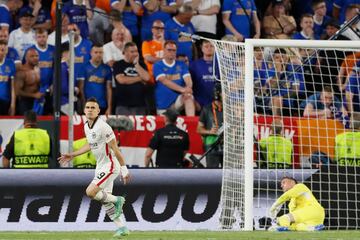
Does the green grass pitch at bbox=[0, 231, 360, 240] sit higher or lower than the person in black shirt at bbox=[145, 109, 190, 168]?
lower

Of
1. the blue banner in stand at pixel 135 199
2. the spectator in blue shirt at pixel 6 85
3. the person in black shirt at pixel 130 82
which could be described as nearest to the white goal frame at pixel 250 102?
the blue banner in stand at pixel 135 199

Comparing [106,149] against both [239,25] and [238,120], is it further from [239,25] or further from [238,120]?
[239,25]

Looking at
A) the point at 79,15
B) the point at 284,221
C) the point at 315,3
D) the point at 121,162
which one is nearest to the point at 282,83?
the point at 284,221

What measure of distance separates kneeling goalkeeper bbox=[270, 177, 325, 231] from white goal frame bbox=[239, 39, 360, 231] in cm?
78

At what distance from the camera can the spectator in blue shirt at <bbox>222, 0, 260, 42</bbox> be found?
2027 centimetres

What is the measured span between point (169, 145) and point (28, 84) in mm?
2767

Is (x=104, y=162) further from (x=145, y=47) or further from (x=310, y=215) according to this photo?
A: (x=145, y=47)

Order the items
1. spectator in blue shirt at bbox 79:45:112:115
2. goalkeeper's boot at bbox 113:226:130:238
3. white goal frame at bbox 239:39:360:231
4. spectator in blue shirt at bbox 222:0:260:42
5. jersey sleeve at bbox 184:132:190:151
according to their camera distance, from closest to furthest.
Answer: goalkeeper's boot at bbox 113:226:130:238
white goal frame at bbox 239:39:360:231
jersey sleeve at bbox 184:132:190:151
spectator in blue shirt at bbox 79:45:112:115
spectator in blue shirt at bbox 222:0:260:42

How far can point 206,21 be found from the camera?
20.2 meters

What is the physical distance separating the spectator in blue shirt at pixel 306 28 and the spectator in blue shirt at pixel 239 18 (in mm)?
755

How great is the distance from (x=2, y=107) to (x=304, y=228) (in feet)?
18.1

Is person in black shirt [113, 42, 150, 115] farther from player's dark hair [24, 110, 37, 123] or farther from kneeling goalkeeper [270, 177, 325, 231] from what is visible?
kneeling goalkeeper [270, 177, 325, 231]

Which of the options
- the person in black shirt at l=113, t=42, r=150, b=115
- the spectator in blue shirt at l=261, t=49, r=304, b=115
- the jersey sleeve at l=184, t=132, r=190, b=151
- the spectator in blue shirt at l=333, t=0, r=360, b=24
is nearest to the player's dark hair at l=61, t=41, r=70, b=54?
the person in black shirt at l=113, t=42, r=150, b=115

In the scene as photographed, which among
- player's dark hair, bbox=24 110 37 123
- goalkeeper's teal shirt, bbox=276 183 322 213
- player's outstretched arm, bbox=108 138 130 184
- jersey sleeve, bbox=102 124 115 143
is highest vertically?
player's dark hair, bbox=24 110 37 123
